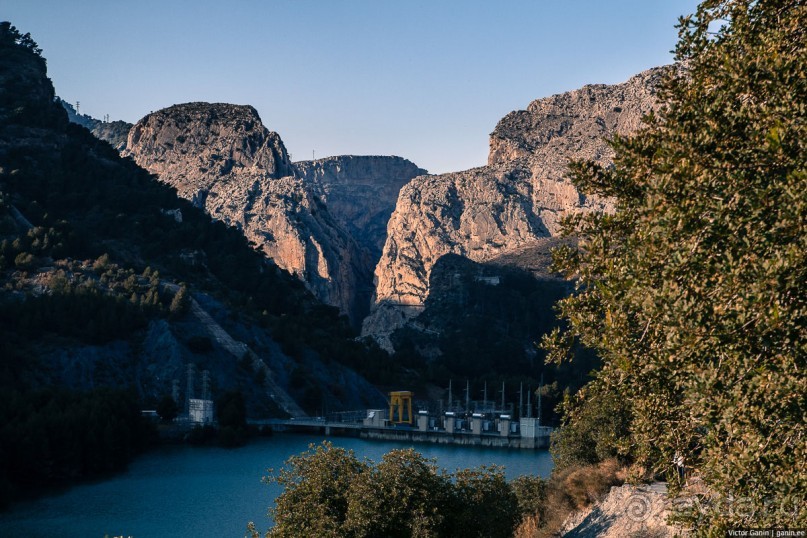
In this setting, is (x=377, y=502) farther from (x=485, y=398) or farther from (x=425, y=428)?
(x=485, y=398)

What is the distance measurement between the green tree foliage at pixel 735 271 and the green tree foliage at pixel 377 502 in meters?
11.9

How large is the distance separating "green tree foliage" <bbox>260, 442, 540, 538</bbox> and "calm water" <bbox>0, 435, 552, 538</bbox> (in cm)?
2416

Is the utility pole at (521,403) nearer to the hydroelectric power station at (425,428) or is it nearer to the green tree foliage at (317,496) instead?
the hydroelectric power station at (425,428)

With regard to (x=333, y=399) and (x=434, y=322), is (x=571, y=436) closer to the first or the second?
(x=333, y=399)

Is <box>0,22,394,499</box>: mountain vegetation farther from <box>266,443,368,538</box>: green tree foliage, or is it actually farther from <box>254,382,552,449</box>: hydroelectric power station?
<box>266,443,368,538</box>: green tree foliage

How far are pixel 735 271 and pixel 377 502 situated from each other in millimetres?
14375

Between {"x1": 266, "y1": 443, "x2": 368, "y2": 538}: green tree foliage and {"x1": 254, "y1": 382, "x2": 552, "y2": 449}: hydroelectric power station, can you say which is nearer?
{"x1": 266, "y1": 443, "x2": 368, "y2": 538}: green tree foliage

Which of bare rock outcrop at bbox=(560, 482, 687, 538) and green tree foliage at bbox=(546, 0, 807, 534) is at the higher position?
green tree foliage at bbox=(546, 0, 807, 534)

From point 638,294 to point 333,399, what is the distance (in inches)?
4221

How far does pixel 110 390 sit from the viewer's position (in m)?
76.7

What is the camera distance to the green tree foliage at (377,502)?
2144 cm

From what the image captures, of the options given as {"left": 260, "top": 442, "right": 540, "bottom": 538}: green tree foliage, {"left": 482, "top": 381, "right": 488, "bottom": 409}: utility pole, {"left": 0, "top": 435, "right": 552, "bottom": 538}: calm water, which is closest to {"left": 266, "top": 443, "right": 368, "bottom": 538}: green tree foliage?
{"left": 260, "top": 442, "right": 540, "bottom": 538}: green tree foliage

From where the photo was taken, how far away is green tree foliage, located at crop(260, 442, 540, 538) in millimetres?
21438

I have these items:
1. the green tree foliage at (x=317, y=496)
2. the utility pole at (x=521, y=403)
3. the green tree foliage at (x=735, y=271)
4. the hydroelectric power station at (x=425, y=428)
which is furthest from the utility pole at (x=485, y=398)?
the green tree foliage at (x=735, y=271)
